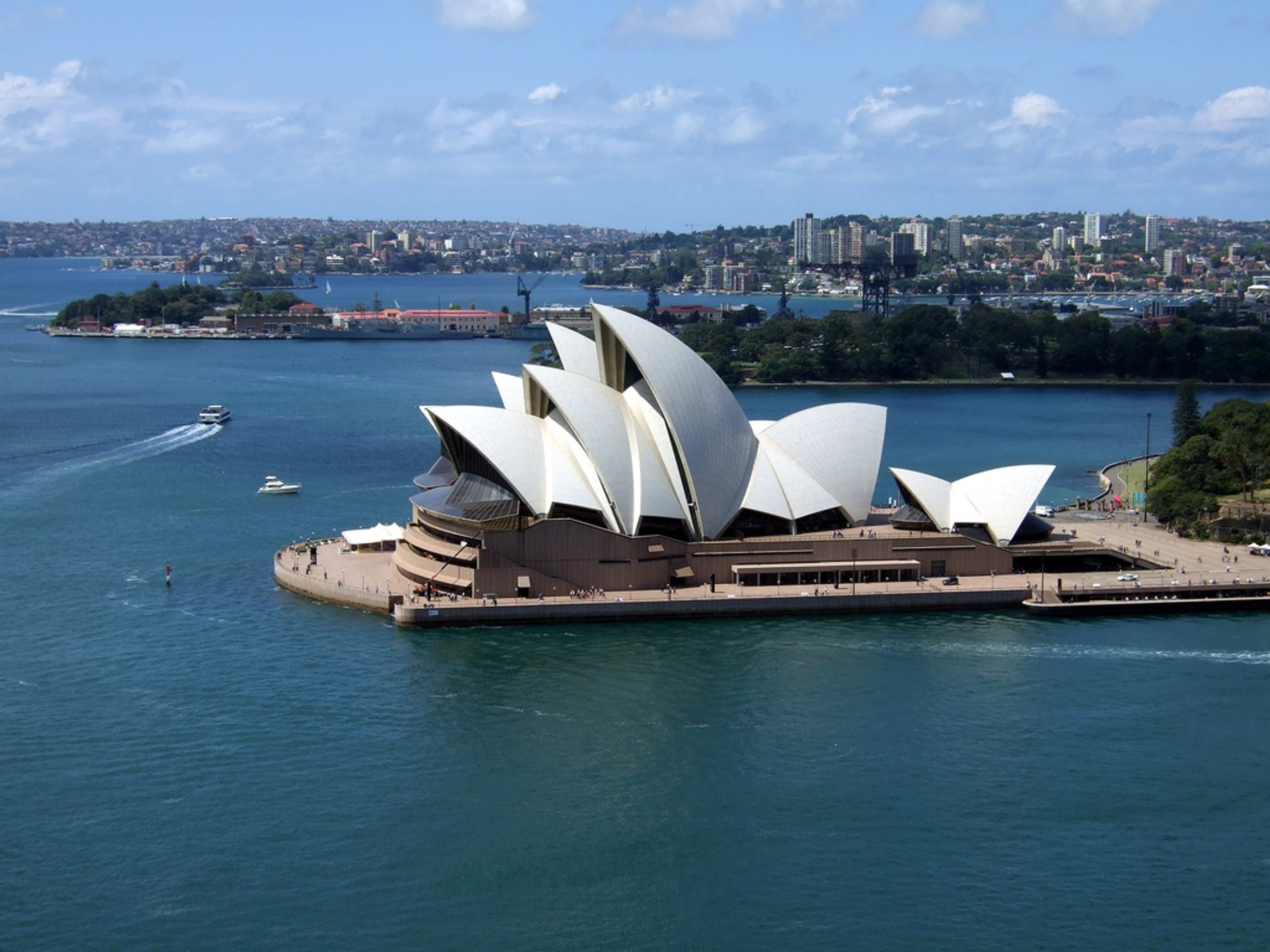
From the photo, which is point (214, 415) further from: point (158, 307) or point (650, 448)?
point (158, 307)

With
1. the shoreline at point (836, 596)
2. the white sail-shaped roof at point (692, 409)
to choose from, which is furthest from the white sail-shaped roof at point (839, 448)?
the shoreline at point (836, 596)

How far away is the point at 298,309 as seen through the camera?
133 m

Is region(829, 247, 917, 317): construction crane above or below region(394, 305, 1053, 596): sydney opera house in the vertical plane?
above

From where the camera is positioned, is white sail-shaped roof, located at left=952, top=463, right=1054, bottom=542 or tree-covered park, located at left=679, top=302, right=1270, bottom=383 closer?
white sail-shaped roof, located at left=952, top=463, right=1054, bottom=542

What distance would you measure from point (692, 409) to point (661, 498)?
7.98ft

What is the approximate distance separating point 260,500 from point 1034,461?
2927cm

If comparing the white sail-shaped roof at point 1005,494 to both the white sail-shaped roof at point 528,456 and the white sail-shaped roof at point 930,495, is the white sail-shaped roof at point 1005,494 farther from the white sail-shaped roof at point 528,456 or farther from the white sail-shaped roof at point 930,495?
the white sail-shaped roof at point 528,456

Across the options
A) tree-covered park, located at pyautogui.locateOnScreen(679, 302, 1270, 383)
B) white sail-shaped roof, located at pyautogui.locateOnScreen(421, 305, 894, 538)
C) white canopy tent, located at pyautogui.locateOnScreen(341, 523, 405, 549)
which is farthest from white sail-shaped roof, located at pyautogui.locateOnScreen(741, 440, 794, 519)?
tree-covered park, located at pyautogui.locateOnScreen(679, 302, 1270, 383)

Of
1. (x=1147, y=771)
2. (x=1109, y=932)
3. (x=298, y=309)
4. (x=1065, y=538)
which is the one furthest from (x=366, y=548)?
(x=298, y=309)

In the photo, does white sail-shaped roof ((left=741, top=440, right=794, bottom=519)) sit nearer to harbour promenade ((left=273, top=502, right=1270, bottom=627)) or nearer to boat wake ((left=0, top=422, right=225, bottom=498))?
harbour promenade ((left=273, top=502, right=1270, bottom=627))

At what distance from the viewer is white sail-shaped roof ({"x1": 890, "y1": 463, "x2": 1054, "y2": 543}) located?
39594 millimetres

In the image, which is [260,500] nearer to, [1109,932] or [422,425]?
[422,425]

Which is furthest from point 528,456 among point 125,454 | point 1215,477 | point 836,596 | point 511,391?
point 125,454

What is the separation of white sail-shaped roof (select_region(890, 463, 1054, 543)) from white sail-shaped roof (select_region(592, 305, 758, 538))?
4.32m
